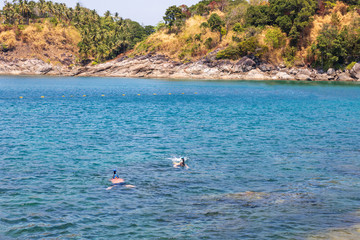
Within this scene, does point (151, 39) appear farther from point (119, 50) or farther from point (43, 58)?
point (43, 58)

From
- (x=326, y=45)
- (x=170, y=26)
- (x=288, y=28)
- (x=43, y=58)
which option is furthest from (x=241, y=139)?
(x=43, y=58)

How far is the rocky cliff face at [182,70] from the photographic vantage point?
13661 centimetres

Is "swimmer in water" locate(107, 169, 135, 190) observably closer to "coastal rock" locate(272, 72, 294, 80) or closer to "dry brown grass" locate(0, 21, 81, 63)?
"coastal rock" locate(272, 72, 294, 80)

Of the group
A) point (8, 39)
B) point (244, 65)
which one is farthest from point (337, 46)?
point (8, 39)

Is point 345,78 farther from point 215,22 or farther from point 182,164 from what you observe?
point 182,164

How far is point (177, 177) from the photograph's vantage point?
24375 mm

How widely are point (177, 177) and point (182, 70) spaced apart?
133 meters

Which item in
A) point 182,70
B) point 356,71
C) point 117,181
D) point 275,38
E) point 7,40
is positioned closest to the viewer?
point 117,181

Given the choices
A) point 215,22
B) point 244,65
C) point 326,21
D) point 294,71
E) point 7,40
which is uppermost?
point 215,22

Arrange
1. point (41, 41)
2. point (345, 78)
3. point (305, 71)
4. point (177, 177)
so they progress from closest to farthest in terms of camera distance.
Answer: point (177, 177), point (345, 78), point (305, 71), point (41, 41)

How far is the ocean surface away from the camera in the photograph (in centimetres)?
1712

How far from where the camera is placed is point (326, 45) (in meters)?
132

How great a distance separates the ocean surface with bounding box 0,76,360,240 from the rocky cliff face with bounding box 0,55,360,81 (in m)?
94.2

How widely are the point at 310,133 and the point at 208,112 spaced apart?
66.0 ft
